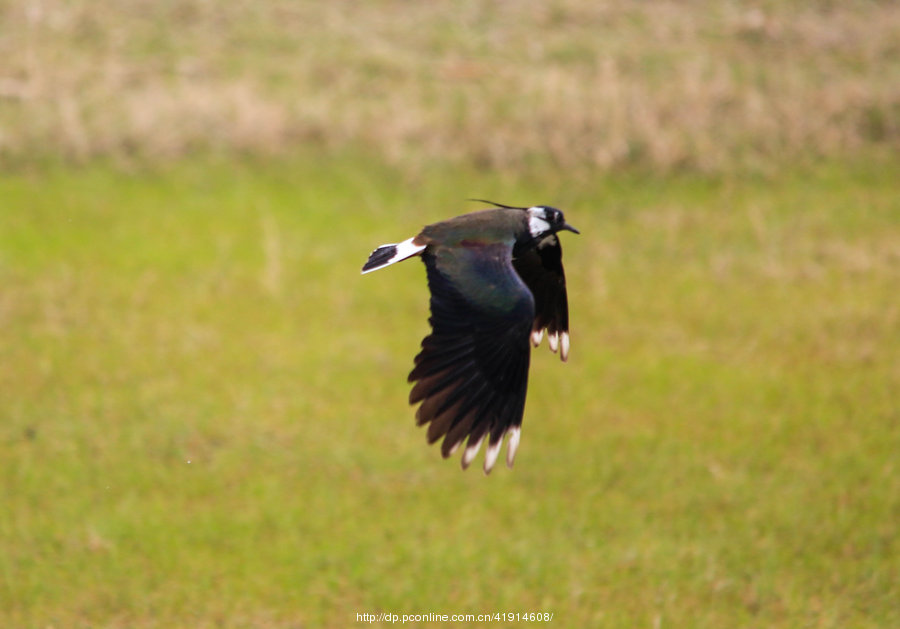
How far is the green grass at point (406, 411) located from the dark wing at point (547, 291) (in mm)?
1188

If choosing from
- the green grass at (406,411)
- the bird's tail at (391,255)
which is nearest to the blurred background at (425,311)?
the green grass at (406,411)

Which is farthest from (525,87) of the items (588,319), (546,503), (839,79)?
(546,503)

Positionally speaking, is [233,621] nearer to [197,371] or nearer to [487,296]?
[487,296]

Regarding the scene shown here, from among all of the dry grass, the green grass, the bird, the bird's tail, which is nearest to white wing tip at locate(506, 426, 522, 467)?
the bird

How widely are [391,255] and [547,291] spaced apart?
74 cm

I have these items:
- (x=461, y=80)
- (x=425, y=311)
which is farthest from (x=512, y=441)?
(x=461, y=80)

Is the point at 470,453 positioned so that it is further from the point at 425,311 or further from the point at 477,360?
the point at 425,311

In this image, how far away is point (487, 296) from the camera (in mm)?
3301

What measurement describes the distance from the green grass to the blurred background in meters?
0.02

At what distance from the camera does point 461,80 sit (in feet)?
39.4

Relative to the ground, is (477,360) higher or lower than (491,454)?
higher

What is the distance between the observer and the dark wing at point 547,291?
3947 mm

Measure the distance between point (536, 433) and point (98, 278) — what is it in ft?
11.2

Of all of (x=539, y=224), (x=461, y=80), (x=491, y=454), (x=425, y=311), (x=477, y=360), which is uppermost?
(x=461, y=80)
